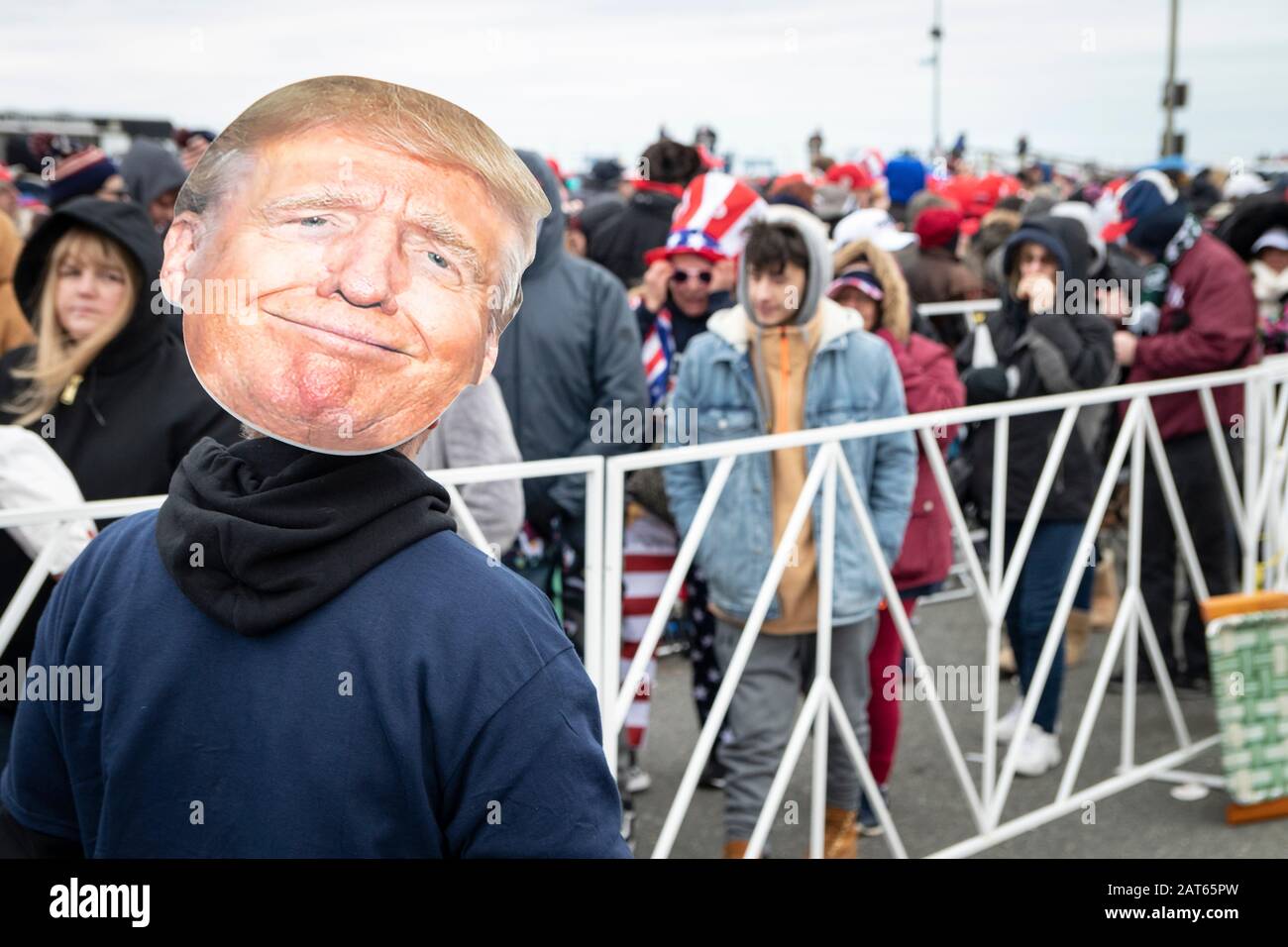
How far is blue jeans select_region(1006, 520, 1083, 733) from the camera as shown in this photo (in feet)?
16.7

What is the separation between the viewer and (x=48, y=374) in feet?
10.8

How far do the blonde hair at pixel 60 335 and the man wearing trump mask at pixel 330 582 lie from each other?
1971mm

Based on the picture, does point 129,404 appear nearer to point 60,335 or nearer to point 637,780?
point 60,335

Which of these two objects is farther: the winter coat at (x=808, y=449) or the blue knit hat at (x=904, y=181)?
the blue knit hat at (x=904, y=181)

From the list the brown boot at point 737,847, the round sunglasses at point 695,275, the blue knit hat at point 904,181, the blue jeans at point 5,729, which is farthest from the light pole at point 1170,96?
the blue jeans at point 5,729

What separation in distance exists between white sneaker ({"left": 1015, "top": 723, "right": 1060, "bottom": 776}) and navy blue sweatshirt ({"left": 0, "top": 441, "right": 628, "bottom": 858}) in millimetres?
4023

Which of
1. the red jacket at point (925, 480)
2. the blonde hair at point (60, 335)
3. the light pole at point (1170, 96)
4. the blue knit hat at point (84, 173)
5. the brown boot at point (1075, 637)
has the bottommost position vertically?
the brown boot at point (1075, 637)

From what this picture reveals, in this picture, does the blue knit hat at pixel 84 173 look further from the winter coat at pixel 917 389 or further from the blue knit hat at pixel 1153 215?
the blue knit hat at pixel 1153 215

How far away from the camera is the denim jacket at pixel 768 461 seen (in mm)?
3896

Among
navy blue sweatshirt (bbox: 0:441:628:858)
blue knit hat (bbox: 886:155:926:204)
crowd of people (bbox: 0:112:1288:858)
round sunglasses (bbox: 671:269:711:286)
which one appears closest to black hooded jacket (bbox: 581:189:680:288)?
crowd of people (bbox: 0:112:1288:858)

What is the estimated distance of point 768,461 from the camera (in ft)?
12.9

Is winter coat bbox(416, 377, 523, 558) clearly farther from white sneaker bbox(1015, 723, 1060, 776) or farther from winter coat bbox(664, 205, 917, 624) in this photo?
white sneaker bbox(1015, 723, 1060, 776)

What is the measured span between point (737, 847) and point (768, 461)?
3.53ft
